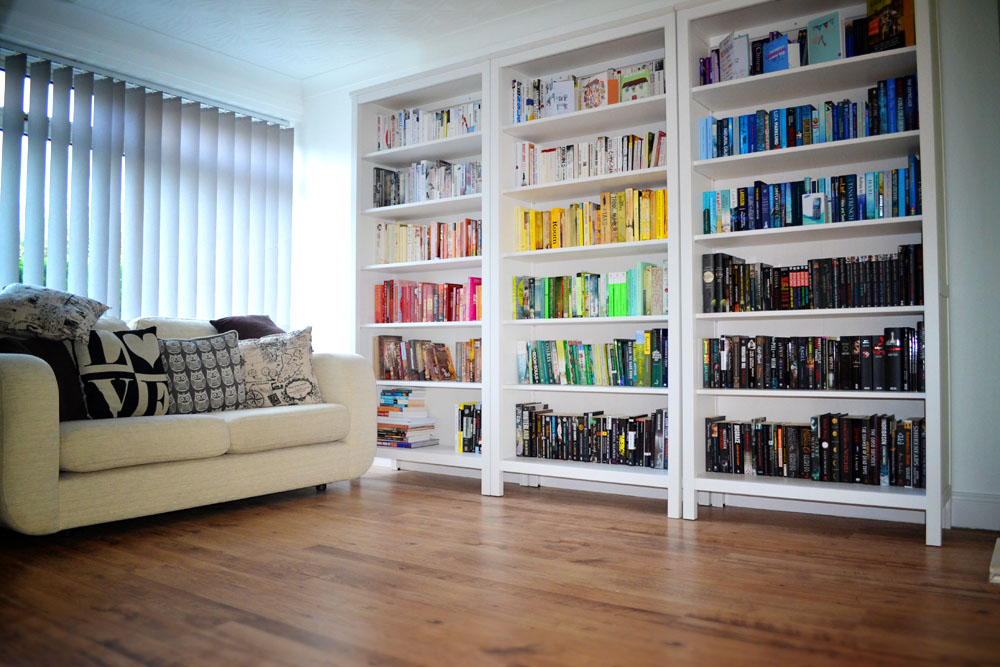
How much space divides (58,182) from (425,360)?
2.07 meters

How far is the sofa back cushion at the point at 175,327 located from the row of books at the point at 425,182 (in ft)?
3.82

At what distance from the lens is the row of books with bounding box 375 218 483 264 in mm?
4059

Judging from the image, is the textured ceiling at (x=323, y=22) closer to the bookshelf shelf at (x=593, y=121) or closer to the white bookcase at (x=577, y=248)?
the white bookcase at (x=577, y=248)

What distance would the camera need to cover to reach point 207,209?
4594 millimetres

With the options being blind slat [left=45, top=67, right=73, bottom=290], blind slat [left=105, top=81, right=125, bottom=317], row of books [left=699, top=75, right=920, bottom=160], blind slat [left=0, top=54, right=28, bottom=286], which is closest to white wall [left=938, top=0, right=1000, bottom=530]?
row of books [left=699, top=75, right=920, bottom=160]

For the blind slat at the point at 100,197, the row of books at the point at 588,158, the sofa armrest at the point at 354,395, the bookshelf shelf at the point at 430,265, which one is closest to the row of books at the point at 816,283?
the row of books at the point at 588,158

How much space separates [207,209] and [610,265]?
242 centimetres

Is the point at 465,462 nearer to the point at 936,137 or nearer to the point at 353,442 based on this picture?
the point at 353,442

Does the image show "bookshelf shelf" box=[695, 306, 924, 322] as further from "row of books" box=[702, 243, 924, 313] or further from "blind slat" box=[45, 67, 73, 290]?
"blind slat" box=[45, 67, 73, 290]

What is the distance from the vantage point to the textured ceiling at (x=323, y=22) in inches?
158

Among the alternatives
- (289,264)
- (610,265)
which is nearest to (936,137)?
(610,265)

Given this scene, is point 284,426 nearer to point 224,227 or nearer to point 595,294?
point 595,294

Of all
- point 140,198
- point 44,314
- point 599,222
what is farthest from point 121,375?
point 599,222

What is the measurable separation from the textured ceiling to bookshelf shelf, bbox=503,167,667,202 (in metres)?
0.92
